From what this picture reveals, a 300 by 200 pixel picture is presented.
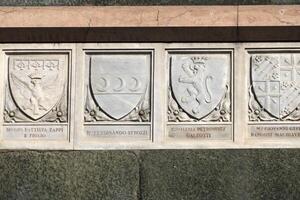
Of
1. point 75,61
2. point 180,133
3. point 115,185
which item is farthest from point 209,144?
point 75,61

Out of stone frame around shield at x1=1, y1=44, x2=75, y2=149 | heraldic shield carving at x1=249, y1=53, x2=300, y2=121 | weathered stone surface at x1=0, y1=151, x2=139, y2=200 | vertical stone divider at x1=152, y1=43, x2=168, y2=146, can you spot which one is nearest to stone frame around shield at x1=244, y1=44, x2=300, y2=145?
heraldic shield carving at x1=249, y1=53, x2=300, y2=121

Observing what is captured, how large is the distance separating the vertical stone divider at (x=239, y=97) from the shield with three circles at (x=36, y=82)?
136 cm

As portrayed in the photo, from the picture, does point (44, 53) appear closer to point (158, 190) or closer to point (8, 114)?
point (8, 114)

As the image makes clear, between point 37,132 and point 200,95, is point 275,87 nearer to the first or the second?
point 200,95

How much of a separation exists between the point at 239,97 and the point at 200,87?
31 centimetres

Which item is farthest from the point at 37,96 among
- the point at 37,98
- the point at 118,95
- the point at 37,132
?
the point at 118,95

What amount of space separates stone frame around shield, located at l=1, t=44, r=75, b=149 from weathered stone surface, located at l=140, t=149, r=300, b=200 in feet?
2.46

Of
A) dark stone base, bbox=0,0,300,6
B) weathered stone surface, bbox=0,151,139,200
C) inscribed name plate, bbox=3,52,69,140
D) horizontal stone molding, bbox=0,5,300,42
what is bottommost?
weathered stone surface, bbox=0,151,139,200

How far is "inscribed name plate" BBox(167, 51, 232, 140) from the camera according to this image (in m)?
6.73

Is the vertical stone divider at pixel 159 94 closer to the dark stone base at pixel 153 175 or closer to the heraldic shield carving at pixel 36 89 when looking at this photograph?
the dark stone base at pixel 153 175

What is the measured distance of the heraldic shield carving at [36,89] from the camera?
6.85 m

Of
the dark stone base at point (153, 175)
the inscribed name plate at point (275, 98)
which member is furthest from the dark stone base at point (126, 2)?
the dark stone base at point (153, 175)

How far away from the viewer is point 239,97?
6746mm

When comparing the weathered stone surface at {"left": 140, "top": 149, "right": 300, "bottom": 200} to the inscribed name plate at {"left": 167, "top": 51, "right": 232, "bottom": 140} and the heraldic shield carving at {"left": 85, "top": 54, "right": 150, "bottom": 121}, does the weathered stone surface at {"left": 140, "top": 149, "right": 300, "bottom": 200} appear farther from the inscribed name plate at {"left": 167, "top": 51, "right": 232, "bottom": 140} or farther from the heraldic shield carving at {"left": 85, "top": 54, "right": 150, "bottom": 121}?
the heraldic shield carving at {"left": 85, "top": 54, "right": 150, "bottom": 121}
